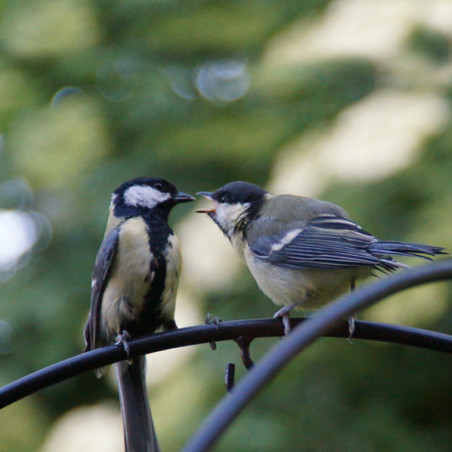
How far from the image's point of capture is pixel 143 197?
2475 millimetres

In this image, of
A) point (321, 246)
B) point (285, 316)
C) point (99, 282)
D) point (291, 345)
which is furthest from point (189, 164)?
point (291, 345)

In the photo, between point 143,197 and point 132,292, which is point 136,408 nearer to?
point 132,292

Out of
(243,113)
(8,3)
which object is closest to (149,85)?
(243,113)

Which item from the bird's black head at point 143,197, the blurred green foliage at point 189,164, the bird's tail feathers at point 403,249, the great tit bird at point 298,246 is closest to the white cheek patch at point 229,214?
the great tit bird at point 298,246

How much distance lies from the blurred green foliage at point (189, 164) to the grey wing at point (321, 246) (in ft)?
1.32

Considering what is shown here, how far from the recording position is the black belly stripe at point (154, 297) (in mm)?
2238

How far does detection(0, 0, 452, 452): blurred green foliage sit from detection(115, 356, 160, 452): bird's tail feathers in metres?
0.26

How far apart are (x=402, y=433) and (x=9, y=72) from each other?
102 inches

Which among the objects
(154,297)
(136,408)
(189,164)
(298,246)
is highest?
(189,164)

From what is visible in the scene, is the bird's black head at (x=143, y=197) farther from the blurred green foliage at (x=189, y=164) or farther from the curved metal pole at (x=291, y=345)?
the curved metal pole at (x=291, y=345)

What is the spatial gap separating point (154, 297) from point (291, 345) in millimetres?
1254

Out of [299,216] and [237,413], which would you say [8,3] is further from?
[237,413]

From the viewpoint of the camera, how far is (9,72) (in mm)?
3391

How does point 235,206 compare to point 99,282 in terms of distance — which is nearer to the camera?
point 99,282
